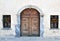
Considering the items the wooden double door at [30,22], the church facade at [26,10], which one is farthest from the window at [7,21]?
the wooden double door at [30,22]

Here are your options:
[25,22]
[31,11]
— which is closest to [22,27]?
[25,22]

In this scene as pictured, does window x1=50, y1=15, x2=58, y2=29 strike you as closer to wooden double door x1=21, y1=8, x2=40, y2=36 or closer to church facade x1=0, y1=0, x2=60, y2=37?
church facade x1=0, y1=0, x2=60, y2=37

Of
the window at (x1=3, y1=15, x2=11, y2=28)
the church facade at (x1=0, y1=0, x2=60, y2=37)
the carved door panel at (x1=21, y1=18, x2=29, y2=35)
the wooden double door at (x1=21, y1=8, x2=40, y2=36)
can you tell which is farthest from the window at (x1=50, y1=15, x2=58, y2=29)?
the window at (x1=3, y1=15, x2=11, y2=28)

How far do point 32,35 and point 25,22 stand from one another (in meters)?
1.24

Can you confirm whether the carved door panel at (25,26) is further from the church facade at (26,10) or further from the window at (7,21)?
the window at (7,21)

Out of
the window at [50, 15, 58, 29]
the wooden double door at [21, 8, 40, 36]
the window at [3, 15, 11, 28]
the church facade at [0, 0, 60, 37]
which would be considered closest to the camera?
the church facade at [0, 0, 60, 37]

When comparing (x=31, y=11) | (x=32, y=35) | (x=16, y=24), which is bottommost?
(x=32, y=35)

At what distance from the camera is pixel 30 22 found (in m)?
11.5

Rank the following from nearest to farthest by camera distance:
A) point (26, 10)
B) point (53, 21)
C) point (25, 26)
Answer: point (53, 21) < point (26, 10) < point (25, 26)

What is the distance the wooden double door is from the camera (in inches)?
453

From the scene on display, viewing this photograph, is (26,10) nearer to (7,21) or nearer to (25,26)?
(25,26)

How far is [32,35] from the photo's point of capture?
457 inches

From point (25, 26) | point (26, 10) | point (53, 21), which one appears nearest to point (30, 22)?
point (25, 26)

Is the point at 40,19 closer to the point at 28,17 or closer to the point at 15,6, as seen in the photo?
the point at 28,17
